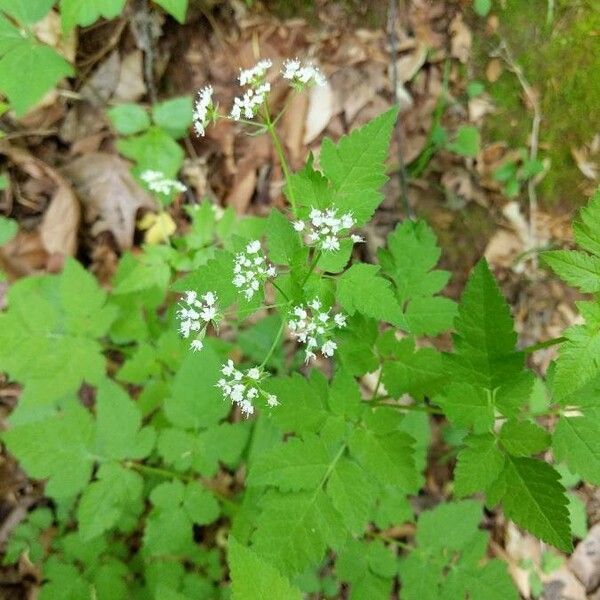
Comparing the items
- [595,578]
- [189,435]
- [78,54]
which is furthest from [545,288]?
[78,54]

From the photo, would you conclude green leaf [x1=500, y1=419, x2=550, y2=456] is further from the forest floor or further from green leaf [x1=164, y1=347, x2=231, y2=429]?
the forest floor

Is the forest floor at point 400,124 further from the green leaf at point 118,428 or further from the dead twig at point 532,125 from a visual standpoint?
the green leaf at point 118,428

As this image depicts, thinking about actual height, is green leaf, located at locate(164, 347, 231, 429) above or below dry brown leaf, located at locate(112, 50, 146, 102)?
below

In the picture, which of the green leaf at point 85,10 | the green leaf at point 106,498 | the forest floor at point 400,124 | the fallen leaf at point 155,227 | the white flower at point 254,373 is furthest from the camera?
the fallen leaf at point 155,227

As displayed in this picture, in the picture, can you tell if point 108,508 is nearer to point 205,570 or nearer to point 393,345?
point 205,570

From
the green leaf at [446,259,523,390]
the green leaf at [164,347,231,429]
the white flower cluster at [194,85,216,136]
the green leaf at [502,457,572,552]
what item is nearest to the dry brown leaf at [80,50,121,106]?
the white flower cluster at [194,85,216,136]

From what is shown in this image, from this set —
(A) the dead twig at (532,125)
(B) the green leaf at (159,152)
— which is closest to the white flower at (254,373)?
(B) the green leaf at (159,152)
